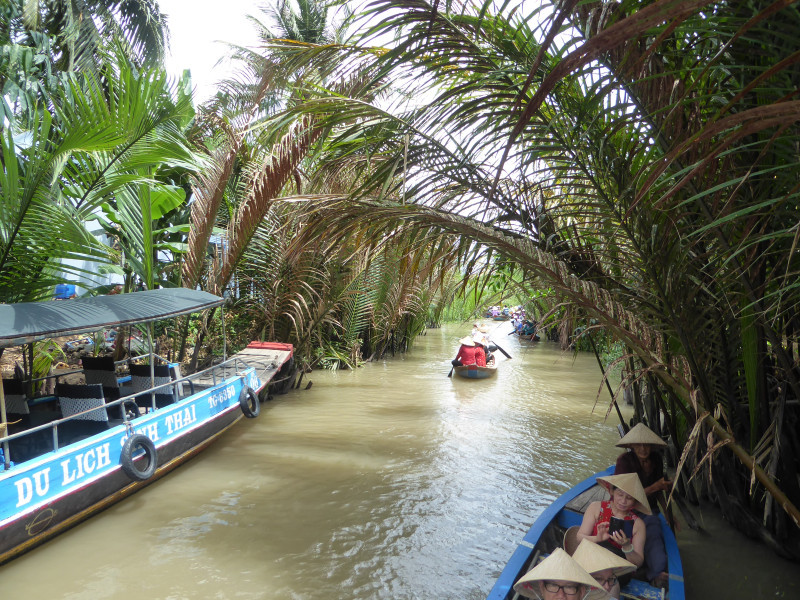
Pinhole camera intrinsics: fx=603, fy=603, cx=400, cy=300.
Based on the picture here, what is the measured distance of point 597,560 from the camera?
344cm

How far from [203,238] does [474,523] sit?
6.16 meters

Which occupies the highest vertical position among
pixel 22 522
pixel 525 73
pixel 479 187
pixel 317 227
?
pixel 525 73

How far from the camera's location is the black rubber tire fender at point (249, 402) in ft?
28.9

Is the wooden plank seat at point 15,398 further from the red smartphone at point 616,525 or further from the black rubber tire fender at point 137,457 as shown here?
the red smartphone at point 616,525

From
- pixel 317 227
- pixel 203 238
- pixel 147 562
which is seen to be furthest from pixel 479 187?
pixel 203 238

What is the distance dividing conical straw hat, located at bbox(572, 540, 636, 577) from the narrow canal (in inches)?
51.6

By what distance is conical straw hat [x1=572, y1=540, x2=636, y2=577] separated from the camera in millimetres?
3381

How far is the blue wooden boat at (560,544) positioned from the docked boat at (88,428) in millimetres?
3670

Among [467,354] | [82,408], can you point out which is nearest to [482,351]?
[467,354]

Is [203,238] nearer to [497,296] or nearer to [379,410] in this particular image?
[379,410]

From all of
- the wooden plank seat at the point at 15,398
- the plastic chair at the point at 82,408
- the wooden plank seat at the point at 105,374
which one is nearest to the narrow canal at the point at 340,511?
the plastic chair at the point at 82,408

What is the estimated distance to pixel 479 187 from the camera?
4703 millimetres

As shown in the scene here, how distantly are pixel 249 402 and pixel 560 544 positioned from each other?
588 centimetres

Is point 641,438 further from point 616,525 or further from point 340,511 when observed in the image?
point 340,511
